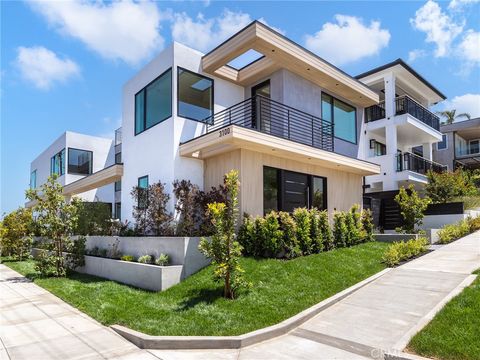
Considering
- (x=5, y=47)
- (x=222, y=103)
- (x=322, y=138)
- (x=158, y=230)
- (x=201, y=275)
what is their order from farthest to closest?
(x=322, y=138) < (x=222, y=103) < (x=158, y=230) < (x=5, y=47) < (x=201, y=275)

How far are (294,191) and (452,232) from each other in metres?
6.55

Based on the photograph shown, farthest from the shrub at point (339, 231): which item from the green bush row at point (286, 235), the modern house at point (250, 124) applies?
the modern house at point (250, 124)

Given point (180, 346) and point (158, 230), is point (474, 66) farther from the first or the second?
point (180, 346)

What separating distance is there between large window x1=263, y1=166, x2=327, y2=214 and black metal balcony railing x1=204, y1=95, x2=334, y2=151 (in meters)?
1.38

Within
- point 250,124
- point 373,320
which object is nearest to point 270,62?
point 250,124

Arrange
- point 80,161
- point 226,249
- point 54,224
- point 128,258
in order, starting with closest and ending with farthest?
point 226,249 → point 128,258 → point 54,224 → point 80,161

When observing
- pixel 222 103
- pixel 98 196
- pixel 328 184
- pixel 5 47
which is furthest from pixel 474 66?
pixel 98 196

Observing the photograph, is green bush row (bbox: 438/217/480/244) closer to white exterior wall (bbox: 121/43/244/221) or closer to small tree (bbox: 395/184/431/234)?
small tree (bbox: 395/184/431/234)

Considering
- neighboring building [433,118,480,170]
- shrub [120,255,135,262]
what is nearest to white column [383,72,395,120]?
neighboring building [433,118,480,170]

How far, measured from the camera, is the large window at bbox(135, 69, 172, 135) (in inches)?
532

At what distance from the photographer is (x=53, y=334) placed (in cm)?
684

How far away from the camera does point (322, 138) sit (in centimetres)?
1573

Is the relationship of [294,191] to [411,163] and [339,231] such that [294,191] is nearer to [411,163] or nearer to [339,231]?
[339,231]

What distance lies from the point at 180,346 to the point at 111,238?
322 inches
